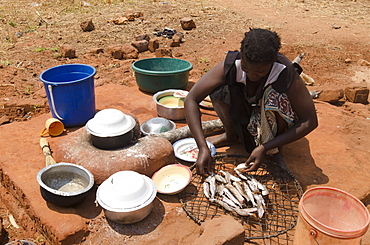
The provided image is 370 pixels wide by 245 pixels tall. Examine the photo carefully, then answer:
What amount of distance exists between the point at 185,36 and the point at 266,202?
21.7 feet

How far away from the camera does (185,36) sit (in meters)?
8.77

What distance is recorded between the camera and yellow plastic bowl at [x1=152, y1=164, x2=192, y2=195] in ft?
9.91

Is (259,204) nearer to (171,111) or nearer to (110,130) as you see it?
(110,130)

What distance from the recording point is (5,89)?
5355mm

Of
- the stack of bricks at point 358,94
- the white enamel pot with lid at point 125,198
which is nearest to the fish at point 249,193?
the white enamel pot with lid at point 125,198

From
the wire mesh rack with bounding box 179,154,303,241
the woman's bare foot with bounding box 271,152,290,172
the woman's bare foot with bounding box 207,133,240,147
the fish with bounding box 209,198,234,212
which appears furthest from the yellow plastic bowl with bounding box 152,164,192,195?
the woman's bare foot with bounding box 271,152,290,172

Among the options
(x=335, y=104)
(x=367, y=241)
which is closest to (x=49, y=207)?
(x=367, y=241)

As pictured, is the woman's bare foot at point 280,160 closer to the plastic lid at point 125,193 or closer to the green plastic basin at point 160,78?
the plastic lid at point 125,193

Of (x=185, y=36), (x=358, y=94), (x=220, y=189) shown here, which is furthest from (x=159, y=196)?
(x=185, y=36)

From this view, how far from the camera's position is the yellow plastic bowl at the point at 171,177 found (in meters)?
3.02

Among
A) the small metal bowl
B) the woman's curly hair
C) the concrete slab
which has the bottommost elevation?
the concrete slab

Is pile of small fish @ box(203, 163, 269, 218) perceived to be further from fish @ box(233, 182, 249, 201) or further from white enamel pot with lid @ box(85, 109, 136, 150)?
white enamel pot with lid @ box(85, 109, 136, 150)

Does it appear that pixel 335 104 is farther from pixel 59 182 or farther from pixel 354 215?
pixel 59 182

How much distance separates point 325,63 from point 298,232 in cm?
574
